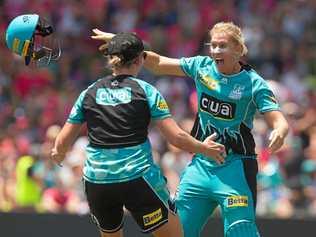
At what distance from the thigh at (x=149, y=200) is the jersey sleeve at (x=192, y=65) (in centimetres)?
103

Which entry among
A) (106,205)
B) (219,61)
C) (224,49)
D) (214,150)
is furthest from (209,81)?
(106,205)

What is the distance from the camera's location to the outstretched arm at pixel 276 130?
6637 mm

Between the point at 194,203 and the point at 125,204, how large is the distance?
81 cm

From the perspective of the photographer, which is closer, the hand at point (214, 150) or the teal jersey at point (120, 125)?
the teal jersey at point (120, 125)

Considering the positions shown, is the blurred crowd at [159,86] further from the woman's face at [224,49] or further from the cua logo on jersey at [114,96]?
the cua logo on jersey at [114,96]

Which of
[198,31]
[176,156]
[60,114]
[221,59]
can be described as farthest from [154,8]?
[221,59]

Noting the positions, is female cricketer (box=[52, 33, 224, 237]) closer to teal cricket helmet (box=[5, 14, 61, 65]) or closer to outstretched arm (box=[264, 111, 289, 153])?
outstretched arm (box=[264, 111, 289, 153])

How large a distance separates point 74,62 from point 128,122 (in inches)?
315

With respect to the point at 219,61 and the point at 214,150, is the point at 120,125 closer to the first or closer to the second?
the point at 214,150

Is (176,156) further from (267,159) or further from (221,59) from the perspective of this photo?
(221,59)

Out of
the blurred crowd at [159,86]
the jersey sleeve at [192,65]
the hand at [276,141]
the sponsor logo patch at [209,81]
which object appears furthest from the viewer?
the blurred crowd at [159,86]

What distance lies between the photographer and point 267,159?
10695 millimetres

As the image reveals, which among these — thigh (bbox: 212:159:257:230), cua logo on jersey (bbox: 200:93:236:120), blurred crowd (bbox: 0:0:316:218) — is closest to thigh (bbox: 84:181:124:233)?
thigh (bbox: 212:159:257:230)

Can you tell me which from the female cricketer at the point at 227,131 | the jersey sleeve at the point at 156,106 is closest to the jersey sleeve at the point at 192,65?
the female cricketer at the point at 227,131
